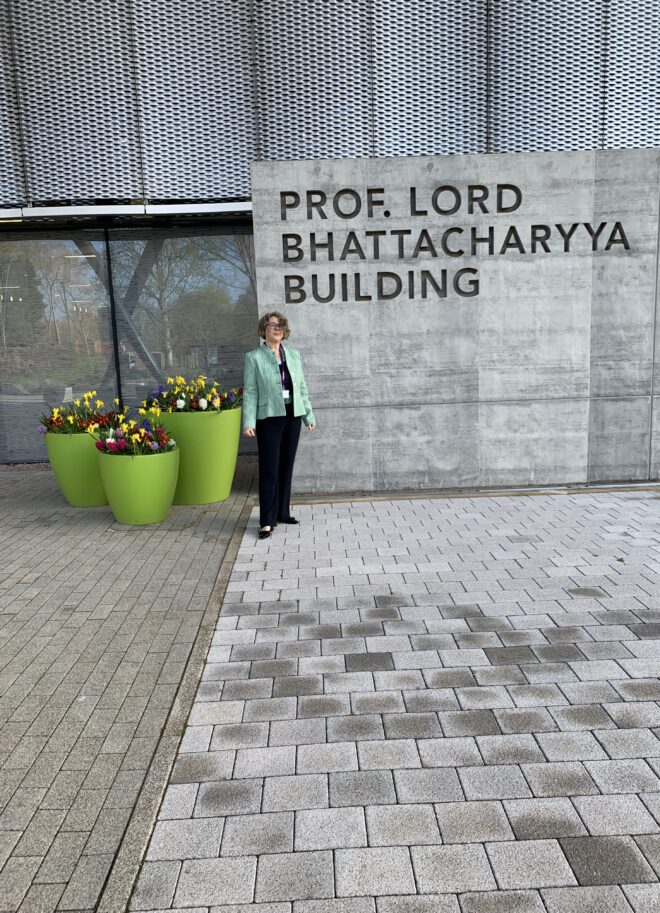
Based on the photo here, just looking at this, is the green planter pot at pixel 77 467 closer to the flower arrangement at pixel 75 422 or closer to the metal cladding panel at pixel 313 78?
the flower arrangement at pixel 75 422

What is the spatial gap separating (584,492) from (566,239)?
2.67 meters

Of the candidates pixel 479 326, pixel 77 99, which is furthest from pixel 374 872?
pixel 77 99

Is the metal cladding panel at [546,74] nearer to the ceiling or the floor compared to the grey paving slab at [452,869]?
nearer to the ceiling

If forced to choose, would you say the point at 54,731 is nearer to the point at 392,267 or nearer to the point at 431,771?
the point at 431,771

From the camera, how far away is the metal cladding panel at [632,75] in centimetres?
909

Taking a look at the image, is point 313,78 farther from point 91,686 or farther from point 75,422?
point 91,686

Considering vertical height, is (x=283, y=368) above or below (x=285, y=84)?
below

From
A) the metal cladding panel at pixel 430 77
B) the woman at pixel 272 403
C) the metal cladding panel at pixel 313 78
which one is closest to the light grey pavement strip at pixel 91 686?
the woman at pixel 272 403

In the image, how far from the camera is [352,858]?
252 centimetres

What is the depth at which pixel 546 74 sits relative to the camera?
9180mm

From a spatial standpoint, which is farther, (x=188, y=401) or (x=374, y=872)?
(x=188, y=401)

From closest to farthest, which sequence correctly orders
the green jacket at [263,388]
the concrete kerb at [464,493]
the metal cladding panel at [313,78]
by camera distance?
1. the green jacket at [263,388]
2. the concrete kerb at [464,493]
3. the metal cladding panel at [313,78]

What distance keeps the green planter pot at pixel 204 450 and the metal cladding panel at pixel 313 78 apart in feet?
12.4

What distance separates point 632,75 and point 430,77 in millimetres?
2542
